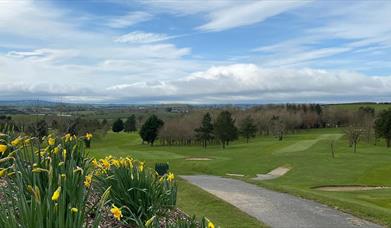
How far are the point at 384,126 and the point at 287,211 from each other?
61270mm

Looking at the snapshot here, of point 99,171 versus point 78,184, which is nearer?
point 78,184

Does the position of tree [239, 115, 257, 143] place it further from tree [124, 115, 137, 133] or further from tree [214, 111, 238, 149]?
tree [124, 115, 137, 133]

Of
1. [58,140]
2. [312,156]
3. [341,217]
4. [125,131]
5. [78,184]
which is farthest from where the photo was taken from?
[125,131]

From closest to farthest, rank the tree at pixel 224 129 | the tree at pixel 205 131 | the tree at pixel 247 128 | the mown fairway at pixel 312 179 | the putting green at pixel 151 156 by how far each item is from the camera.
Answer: the mown fairway at pixel 312 179, the putting green at pixel 151 156, the tree at pixel 224 129, the tree at pixel 205 131, the tree at pixel 247 128

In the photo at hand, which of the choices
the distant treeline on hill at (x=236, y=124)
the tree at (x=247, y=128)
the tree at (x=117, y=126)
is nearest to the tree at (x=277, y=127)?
the distant treeline on hill at (x=236, y=124)

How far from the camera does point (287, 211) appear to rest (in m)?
11.8

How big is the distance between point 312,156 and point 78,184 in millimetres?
45433

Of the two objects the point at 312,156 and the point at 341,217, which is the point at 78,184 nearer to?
the point at 341,217

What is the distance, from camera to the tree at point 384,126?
220 feet

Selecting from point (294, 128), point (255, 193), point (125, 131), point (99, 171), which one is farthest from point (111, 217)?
point (125, 131)

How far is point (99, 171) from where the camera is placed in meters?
6.66

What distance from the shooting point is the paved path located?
10.3m

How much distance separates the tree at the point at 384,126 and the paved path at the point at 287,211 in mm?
56875

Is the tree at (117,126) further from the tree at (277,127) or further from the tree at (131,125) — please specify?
the tree at (277,127)
